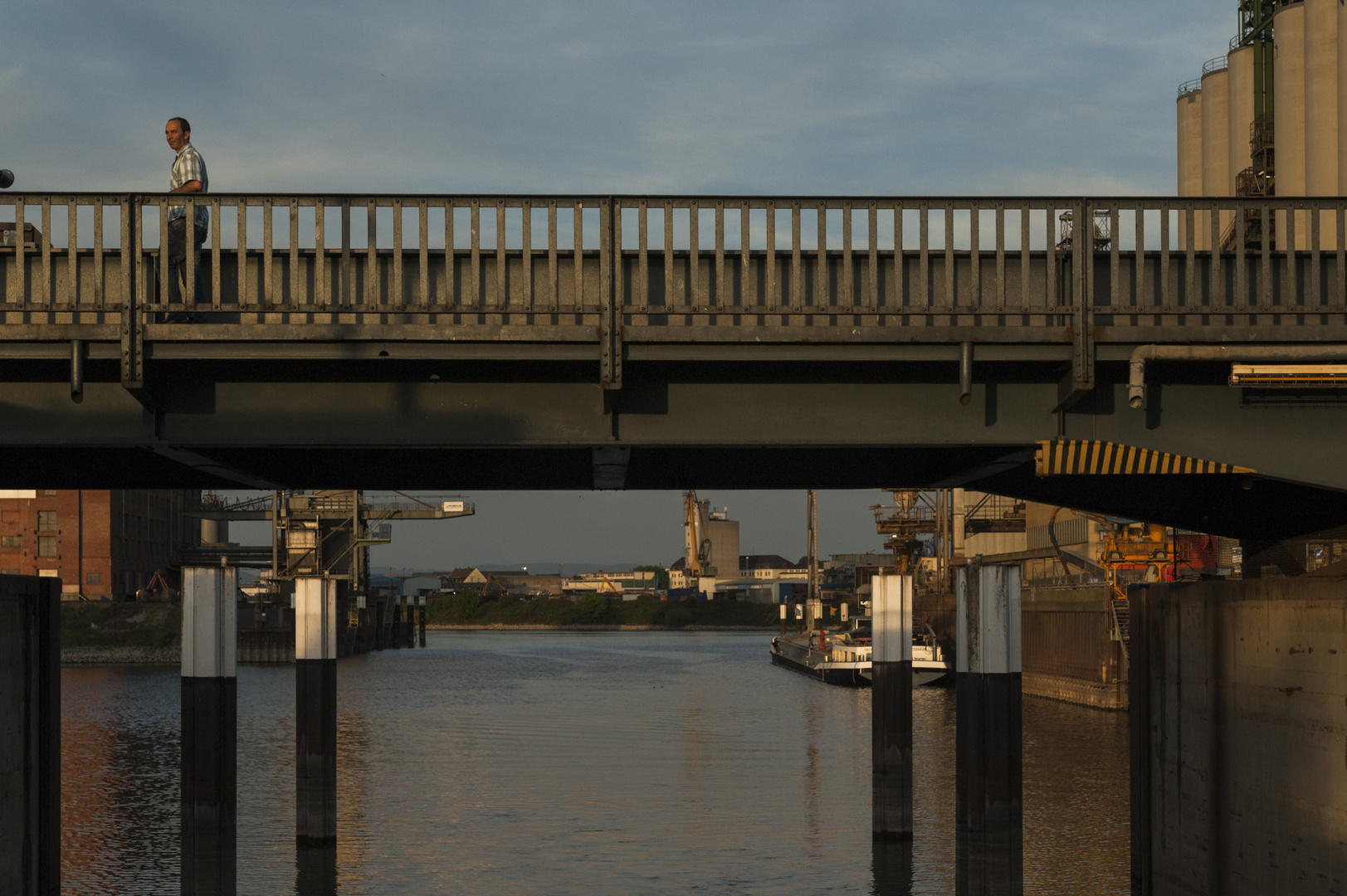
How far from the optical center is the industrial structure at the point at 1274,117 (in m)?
65.1

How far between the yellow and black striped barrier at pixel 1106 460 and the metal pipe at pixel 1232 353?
1061mm

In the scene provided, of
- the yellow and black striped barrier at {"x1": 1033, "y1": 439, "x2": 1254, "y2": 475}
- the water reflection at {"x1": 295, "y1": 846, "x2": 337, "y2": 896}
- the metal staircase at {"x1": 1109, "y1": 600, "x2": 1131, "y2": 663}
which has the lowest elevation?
the water reflection at {"x1": 295, "y1": 846, "x2": 337, "y2": 896}

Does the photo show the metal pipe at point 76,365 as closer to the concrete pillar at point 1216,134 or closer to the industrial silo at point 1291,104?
the industrial silo at point 1291,104

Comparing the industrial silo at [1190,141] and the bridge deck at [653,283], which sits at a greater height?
the industrial silo at [1190,141]

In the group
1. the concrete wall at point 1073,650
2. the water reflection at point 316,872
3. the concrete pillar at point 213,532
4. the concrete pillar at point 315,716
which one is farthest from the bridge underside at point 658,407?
the concrete pillar at point 213,532

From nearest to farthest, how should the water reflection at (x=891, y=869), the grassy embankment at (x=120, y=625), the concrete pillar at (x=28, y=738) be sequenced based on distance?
the concrete pillar at (x=28, y=738) → the water reflection at (x=891, y=869) → the grassy embankment at (x=120, y=625)

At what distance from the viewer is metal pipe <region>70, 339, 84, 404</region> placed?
15.4 metres

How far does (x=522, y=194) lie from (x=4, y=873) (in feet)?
34.2

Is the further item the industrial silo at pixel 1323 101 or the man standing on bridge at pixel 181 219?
the industrial silo at pixel 1323 101

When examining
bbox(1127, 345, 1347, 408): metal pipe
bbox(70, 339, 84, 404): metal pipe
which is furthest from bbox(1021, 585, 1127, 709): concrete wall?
bbox(70, 339, 84, 404): metal pipe

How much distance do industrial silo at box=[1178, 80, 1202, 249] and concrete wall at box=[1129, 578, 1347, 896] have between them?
72911mm

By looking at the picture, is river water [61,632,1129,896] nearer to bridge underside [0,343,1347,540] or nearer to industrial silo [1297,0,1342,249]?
bridge underside [0,343,1347,540]

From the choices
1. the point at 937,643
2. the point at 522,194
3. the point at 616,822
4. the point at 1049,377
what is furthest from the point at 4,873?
the point at 937,643

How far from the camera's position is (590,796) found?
37.7 m
